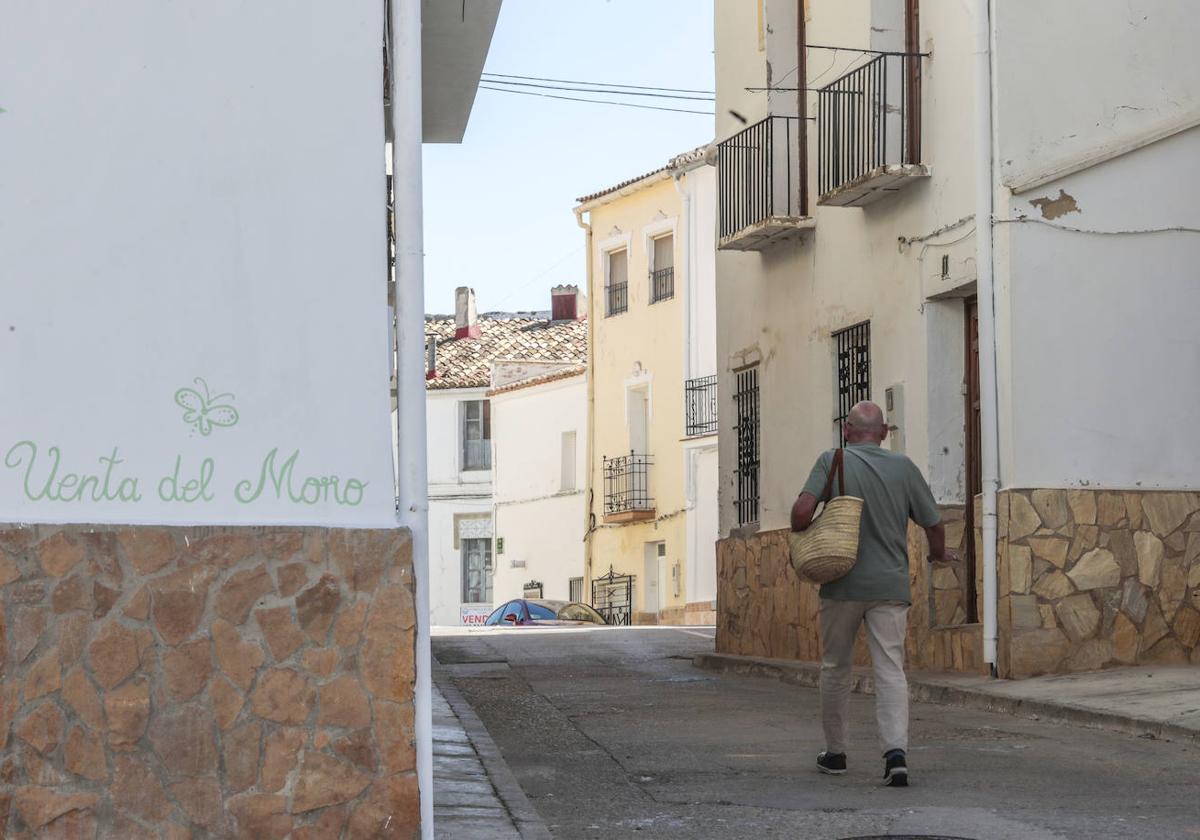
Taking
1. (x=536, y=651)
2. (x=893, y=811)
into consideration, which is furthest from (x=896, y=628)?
(x=536, y=651)

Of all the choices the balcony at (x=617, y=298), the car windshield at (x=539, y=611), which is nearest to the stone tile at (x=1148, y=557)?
the car windshield at (x=539, y=611)

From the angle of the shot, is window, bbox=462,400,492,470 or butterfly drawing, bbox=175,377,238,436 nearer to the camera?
butterfly drawing, bbox=175,377,238,436

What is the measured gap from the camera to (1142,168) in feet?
45.9

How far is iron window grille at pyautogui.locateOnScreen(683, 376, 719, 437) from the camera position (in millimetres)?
39062

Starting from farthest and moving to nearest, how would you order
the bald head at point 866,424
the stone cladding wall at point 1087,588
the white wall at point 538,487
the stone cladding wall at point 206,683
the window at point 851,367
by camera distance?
1. the white wall at point 538,487
2. the window at point 851,367
3. the stone cladding wall at point 1087,588
4. the bald head at point 866,424
5. the stone cladding wall at point 206,683

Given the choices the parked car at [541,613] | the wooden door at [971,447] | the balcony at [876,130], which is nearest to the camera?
the wooden door at [971,447]

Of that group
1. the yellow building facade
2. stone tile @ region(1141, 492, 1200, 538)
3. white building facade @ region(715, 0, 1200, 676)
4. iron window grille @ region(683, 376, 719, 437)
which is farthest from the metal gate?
stone tile @ region(1141, 492, 1200, 538)

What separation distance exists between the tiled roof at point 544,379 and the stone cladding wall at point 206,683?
3971cm

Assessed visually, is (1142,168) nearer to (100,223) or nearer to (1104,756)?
(1104,756)

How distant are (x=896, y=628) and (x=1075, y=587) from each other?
501 cm

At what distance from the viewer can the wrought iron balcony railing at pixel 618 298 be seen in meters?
43.2

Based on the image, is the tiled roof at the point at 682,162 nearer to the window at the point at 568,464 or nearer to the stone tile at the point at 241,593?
the window at the point at 568,464

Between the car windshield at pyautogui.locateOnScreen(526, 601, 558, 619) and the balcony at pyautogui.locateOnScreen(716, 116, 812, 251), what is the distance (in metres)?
19.6

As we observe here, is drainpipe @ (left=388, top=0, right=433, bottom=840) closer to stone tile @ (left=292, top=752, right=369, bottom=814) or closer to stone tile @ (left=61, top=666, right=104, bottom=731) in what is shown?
stone tile @ (left=292, top=752, right=369, bottom=814)
